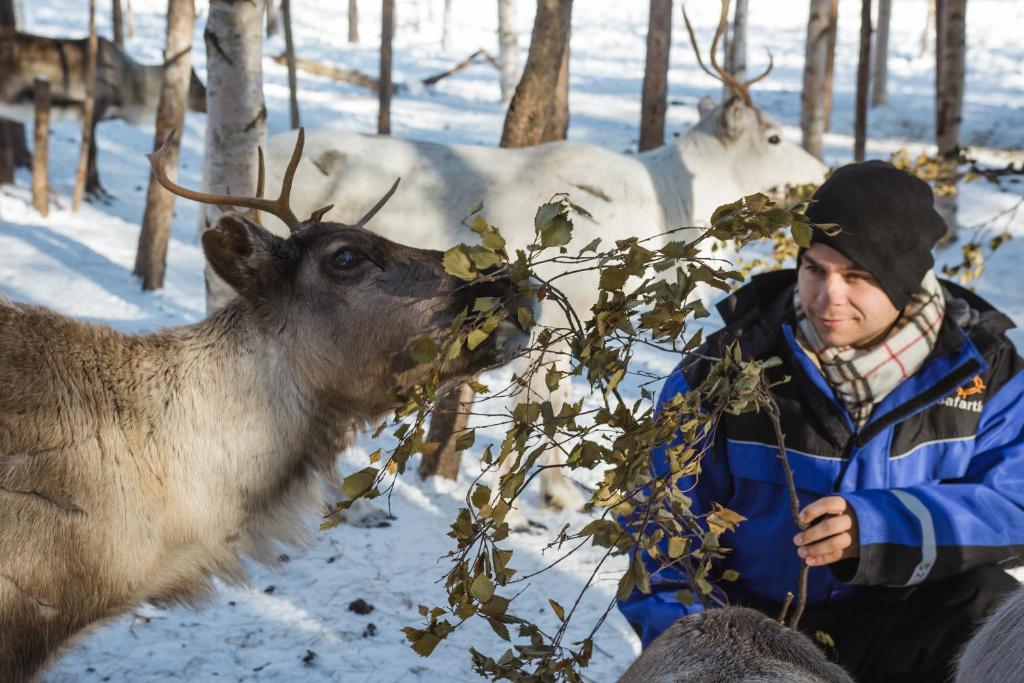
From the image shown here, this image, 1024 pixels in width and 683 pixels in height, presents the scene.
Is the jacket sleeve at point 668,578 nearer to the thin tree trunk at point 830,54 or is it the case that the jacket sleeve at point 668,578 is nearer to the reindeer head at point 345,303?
the reindeer head at point 345,303

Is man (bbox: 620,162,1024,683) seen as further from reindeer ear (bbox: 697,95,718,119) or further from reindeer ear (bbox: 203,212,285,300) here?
reindeer ear (bbox: 697,95,718,119)

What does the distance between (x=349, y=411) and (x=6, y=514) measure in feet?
2.79

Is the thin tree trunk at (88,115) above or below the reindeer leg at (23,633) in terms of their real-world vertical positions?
above

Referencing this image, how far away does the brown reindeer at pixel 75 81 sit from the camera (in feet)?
34.0

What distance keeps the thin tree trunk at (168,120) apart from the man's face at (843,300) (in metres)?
6.17

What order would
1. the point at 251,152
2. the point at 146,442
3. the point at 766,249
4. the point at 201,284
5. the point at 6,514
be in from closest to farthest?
the point at 6,514
the point at 146,442
the point at 251,152
the point at 201,284
the point at 766,249

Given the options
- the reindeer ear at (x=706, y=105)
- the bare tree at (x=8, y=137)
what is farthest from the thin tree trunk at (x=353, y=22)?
the reindeer ear at (x=706, y=105)

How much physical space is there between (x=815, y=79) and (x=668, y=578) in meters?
9.85

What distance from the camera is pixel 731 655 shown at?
1673 mm

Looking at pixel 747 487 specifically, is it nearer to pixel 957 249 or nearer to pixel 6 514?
pixel 6 514

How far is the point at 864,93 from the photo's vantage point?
10328mm

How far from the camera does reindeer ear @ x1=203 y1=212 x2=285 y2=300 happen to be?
2.46 metres

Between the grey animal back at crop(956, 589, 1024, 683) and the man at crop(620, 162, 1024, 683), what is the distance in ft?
2.07

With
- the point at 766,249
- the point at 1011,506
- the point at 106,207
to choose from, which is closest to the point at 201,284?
the point at 106,207
